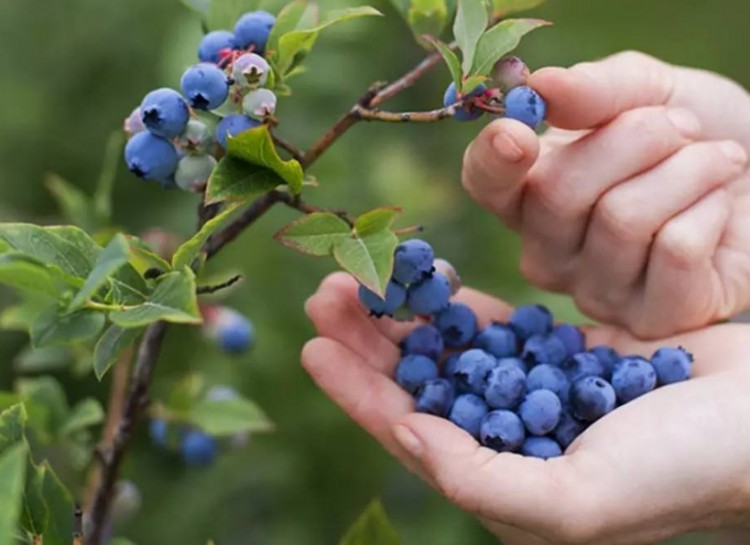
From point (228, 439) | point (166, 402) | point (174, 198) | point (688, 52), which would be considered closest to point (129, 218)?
point (174, 198)

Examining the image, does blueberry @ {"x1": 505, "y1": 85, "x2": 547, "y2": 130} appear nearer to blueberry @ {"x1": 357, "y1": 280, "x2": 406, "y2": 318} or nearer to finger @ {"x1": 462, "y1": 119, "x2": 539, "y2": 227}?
finger @ {"x1": 462, "y1": 119, "x2": 539, "y2": 227}

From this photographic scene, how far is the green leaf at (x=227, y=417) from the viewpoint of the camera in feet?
4.06

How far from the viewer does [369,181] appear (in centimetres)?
222

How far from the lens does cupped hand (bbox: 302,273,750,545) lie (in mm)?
921

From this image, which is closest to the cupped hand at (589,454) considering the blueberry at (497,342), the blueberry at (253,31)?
the blueberry at (497,342)

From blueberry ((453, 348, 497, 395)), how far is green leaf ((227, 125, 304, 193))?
12.2 inches

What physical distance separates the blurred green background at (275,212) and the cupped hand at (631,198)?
49 centimetres

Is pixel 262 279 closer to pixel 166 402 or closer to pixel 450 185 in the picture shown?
pixel 450 185

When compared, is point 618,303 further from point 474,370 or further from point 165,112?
point 165,112

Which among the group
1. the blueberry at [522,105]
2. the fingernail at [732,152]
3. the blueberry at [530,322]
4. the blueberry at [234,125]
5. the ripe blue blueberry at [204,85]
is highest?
the ripe blue blueberry at [204,85]

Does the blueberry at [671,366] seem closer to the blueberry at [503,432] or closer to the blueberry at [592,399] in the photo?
the blueberry at [592,399]

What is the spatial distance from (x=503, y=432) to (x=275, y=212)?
1.12 m

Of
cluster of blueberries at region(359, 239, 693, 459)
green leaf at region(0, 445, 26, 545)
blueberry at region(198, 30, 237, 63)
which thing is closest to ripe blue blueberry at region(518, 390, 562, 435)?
cluster of blueberries at region(359, 239, 693, 459)

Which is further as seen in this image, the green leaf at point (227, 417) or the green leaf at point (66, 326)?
the green leaf at point (227, 417)
